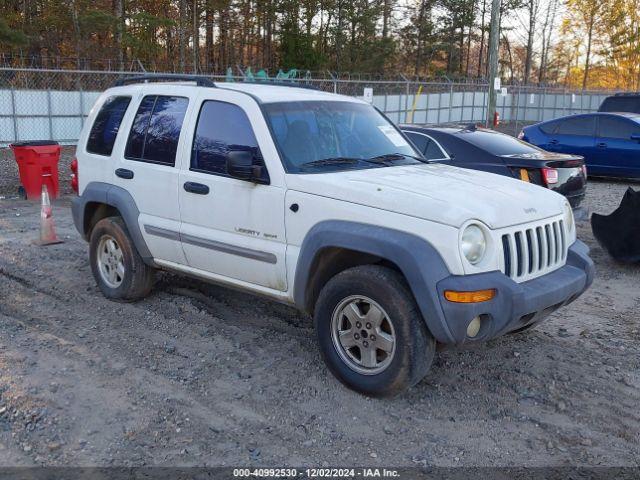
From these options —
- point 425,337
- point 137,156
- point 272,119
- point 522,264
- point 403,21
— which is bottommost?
point 425,337

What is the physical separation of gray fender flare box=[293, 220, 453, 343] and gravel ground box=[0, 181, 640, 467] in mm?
687

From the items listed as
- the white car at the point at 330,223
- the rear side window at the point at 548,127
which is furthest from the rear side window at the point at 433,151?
the rear side window at the point at 548,127

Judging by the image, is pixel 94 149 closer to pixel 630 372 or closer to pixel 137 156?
pixel 137 156

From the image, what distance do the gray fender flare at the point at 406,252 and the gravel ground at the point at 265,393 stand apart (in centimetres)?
69

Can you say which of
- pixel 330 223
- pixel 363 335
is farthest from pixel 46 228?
pixel 363 335

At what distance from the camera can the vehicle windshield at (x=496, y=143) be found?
9.00 m

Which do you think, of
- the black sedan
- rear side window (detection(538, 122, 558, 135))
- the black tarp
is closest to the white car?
the black tarp

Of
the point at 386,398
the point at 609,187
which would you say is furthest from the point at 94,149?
the point at 609,187

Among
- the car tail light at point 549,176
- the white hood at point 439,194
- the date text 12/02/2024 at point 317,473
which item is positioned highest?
the white hood at point 439,194

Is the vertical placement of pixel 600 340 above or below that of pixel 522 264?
below

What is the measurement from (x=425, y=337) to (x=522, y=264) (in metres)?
0.76

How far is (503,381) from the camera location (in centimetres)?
463

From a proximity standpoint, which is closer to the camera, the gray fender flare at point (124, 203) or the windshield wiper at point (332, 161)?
the windshield wiper at point (332, 161)

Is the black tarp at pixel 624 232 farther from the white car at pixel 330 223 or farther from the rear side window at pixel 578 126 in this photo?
the rear side window at pixel 578 126
